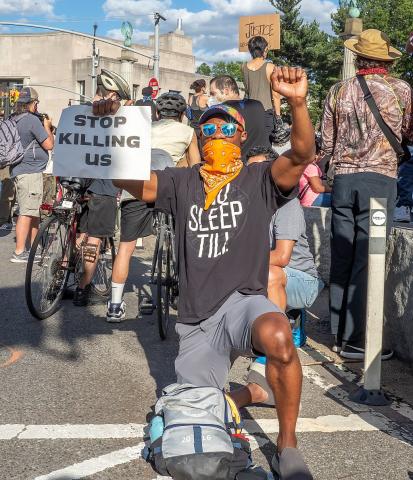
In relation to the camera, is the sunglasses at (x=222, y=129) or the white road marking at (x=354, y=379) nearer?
the sunglasses at (x=222, y=129)

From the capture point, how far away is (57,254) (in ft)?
22.4

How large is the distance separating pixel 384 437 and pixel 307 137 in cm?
168

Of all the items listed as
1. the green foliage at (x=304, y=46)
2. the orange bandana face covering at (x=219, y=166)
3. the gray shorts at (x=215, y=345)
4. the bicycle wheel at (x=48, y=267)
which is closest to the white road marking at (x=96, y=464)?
the gray shorts at (x=215, y=345)

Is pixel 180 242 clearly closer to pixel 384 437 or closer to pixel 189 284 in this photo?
pixel 189 284

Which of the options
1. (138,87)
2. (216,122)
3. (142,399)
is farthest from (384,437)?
(138,87)

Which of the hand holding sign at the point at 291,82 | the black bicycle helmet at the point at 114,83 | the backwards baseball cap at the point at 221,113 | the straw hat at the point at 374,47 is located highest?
the straw hat at the point at 374,47

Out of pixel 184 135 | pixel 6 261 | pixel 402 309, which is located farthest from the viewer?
pixel 6 261

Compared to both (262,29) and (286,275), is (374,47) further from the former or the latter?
(262,29)

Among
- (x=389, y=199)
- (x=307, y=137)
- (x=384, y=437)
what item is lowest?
(x=384, y=437)

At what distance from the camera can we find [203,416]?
3.54 metres

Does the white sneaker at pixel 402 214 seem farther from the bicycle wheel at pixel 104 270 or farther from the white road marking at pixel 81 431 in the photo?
the white road marking at pixel 81 431

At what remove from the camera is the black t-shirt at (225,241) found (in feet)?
12.7

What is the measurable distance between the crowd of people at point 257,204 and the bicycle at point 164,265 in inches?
9.7

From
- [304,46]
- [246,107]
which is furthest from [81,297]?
[304,46]
